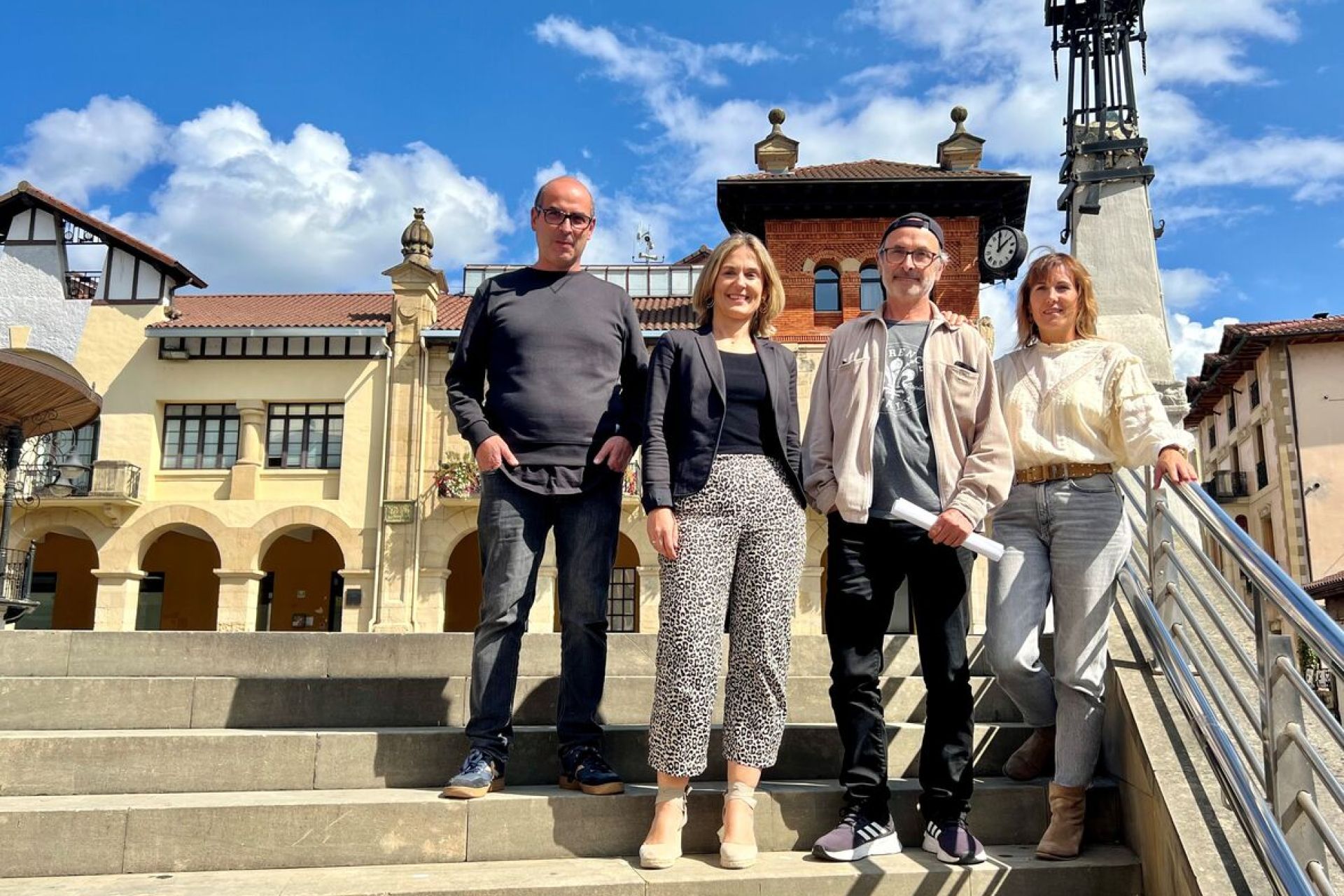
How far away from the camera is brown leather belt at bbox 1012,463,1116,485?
3549 millimetres

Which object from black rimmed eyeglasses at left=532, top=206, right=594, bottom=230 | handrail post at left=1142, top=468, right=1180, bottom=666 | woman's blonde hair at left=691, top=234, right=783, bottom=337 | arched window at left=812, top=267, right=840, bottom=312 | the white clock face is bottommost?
handrail post at left=1142, top=468, right=1180, bottom=666

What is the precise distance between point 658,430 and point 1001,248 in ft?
59.1

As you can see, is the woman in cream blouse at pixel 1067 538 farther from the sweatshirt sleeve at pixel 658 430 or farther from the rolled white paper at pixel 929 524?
the sweatshirt sleeve at pixel 658 430

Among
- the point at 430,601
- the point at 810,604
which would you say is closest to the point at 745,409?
the point at 810,604

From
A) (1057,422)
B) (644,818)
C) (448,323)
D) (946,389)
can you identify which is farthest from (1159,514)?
(448,323)

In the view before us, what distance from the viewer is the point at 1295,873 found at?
240cm

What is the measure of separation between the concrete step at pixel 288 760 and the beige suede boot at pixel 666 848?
580 millimetres

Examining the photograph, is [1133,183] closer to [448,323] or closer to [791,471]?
[791,471]

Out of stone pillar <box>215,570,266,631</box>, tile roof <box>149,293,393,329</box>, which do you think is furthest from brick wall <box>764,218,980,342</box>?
stone pillar <box>215,570,266,631</box>

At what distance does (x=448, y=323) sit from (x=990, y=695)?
23.6 metres

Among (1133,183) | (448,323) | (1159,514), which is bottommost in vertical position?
(1159,514)

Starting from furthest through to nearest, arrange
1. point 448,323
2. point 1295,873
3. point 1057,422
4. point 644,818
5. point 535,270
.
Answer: point 448,323, point 535,270, point 1057,422, point 644,818, point 1295,873

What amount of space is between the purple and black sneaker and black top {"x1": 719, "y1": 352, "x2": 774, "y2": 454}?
4.32 feet

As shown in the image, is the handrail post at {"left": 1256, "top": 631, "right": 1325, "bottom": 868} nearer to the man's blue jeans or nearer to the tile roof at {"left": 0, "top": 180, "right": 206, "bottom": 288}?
the man's blue jeans
